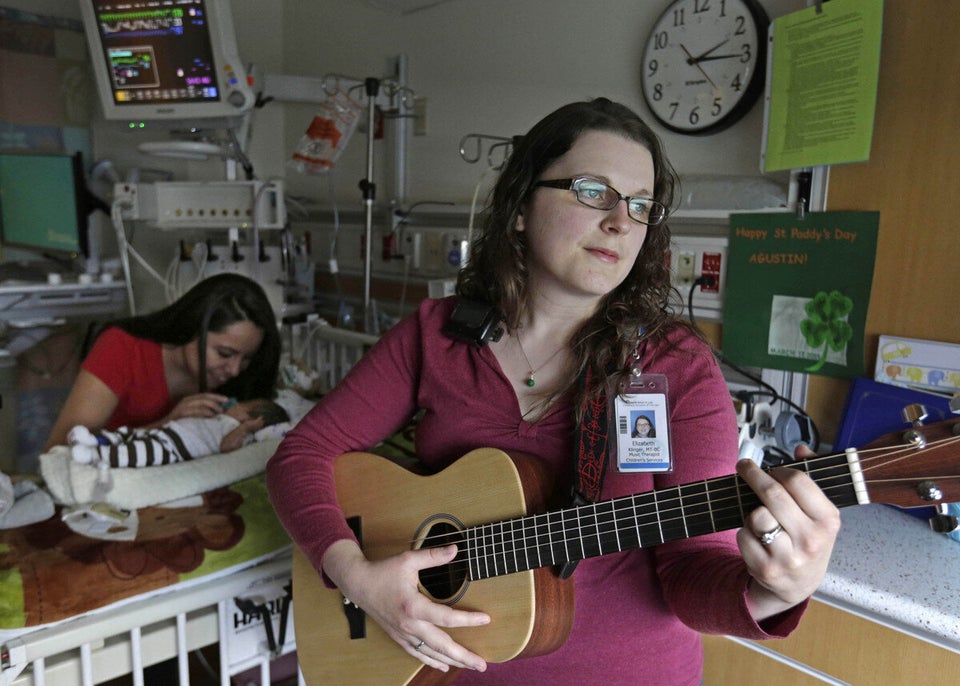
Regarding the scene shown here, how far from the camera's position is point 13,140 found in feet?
9.49

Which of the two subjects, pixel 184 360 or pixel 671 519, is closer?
pixel 671 519

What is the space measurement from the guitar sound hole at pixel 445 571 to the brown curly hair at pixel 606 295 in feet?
0.95

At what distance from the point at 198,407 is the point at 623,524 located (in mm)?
1344

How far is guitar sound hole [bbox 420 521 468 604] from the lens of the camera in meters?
1.09

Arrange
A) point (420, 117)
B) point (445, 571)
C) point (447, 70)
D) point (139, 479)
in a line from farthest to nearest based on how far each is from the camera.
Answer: point (420, 117), point (447, 70), point (139, 479), point (445, 571)

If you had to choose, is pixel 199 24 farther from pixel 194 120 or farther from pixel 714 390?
pixel 714 390

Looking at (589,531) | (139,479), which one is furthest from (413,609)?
(139,479)

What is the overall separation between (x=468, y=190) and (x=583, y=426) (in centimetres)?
167

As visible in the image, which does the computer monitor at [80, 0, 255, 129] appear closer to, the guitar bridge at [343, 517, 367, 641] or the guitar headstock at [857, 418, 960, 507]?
the guitar bridge at [343, 517, 367, 641]

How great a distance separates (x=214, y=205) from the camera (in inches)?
99.2

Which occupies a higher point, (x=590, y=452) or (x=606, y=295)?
(x=606, y=295)

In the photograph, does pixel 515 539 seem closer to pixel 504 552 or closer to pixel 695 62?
pixel 504 552

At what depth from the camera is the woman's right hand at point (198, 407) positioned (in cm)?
188

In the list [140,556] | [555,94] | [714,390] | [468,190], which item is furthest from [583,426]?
[468,190]
